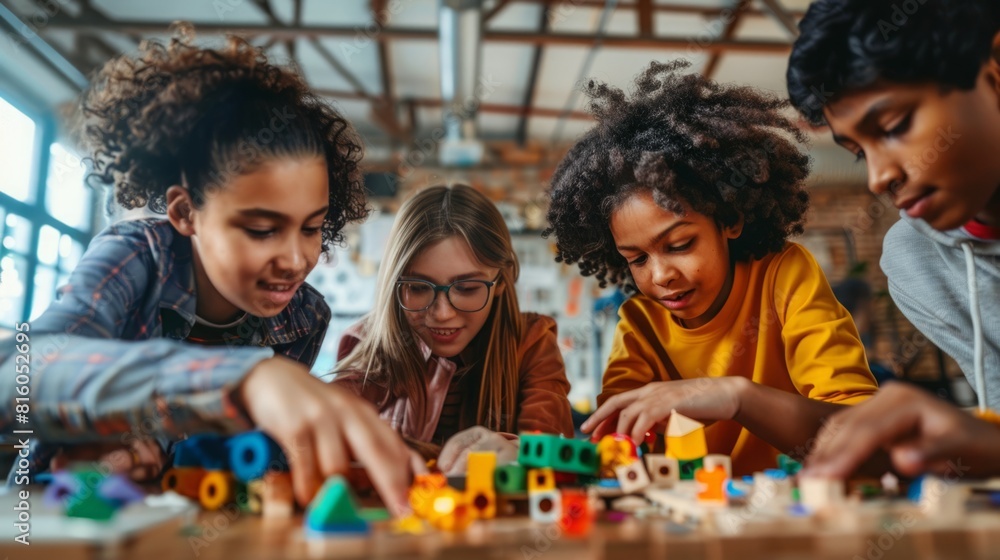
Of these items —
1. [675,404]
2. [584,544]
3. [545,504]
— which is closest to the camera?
[584,544]

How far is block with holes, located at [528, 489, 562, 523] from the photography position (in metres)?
0.56

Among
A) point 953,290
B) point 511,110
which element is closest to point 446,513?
point 953,290

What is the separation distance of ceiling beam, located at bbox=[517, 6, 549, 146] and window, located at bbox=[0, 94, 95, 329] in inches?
105

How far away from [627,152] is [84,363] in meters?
0.81

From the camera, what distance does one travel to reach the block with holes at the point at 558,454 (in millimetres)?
661

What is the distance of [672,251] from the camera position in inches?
41.0

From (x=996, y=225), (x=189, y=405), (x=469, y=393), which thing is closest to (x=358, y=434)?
(x=189, y=405)

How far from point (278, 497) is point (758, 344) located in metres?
0.80

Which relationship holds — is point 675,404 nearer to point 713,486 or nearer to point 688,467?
point 688,467

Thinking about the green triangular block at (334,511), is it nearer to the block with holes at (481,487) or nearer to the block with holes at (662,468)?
the block with holes at (481,487)

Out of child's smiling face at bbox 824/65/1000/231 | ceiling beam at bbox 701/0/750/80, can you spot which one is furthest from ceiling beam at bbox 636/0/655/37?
child's smiling face at bbox 824/65/1000/231

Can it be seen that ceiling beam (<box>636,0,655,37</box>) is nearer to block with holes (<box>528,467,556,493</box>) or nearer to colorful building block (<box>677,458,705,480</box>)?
colorful building block (<box>677,458,705,480</box>)

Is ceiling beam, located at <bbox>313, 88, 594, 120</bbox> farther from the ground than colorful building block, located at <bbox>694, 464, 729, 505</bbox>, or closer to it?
farther from the ground

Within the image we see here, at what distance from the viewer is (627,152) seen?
1.12 meters
